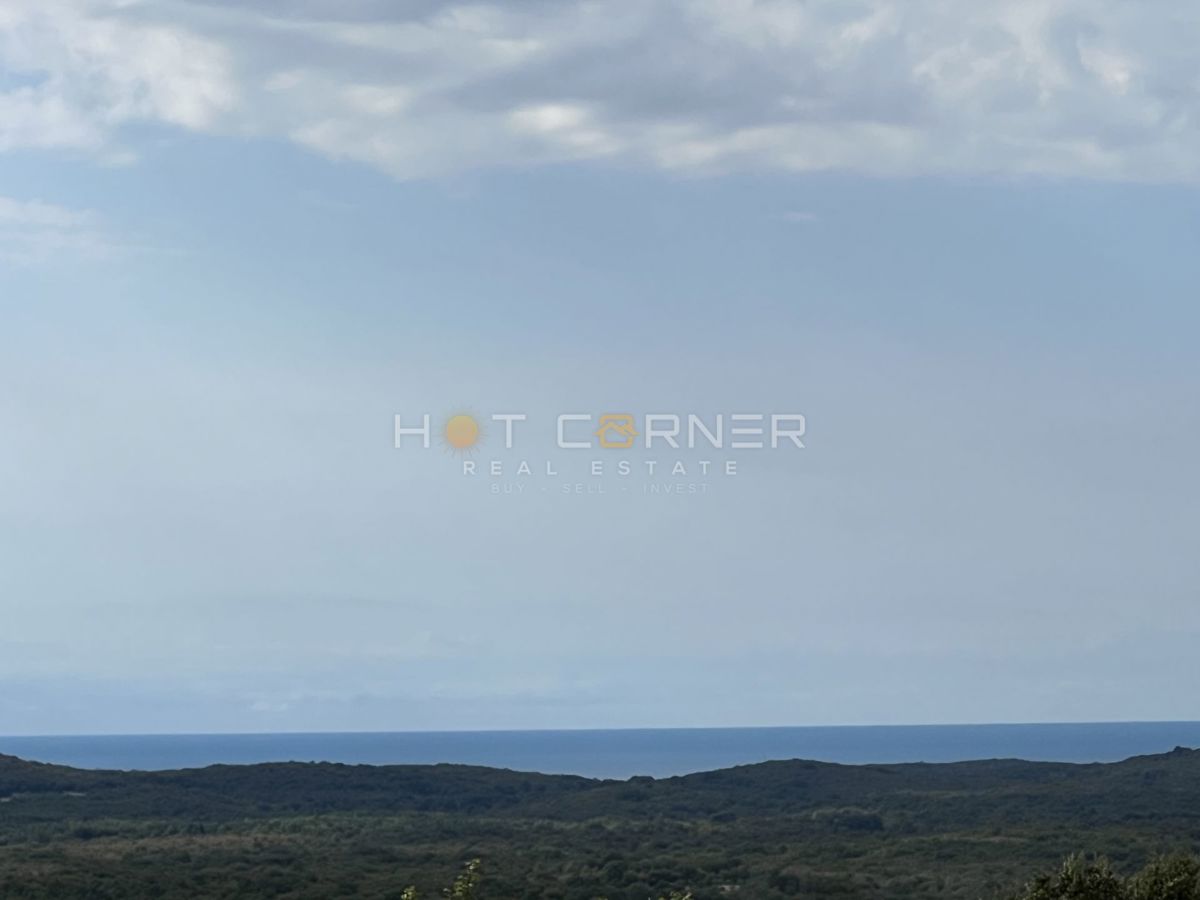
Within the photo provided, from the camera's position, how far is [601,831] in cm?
5506

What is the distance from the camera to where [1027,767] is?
263ft

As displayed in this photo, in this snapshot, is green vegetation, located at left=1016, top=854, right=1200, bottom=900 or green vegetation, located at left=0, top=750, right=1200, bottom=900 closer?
green vegetation, located at left=1016, top=854, right=1200, bottom=900

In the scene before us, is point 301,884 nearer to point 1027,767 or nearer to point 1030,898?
point 1030,898

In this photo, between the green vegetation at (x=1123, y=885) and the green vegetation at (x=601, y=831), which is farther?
the green vegetation at (x=601, y=831)

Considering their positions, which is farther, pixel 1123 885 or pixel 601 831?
pixel 601 831

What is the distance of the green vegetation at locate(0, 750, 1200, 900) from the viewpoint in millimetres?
39219

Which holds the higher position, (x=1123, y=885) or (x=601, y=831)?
(x=1123, y=885)

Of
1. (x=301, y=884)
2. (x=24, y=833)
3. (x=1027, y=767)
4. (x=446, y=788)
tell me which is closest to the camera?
(x=301, y=884)

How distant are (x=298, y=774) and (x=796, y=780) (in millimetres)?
21294

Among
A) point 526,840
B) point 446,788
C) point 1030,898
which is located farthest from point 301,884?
point 446,788

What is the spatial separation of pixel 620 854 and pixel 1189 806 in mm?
23677

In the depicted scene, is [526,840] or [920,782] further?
[920,782]

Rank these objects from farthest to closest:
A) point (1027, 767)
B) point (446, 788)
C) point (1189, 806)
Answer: point (1027, 767)
point (446, 788)
point (1189, 806)

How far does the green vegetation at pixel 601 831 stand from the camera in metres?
39.2
